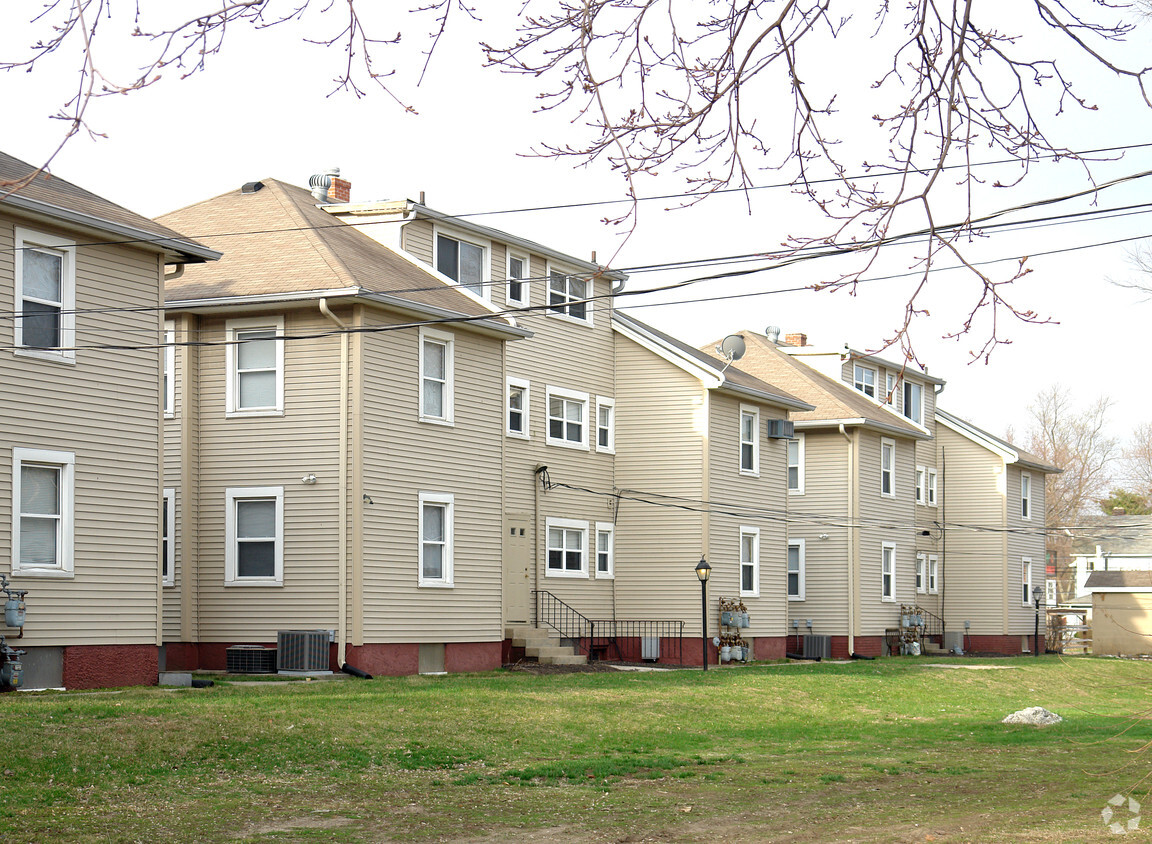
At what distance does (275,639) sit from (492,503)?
503 centimetres

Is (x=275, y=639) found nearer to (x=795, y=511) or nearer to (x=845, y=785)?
(x=845, y=785)

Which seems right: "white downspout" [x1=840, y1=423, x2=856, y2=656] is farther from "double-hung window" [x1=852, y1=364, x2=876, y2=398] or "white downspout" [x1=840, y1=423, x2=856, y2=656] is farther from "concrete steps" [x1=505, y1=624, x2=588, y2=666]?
"concrete steps" [x1=505, y1=624, x2=588, y2=666]

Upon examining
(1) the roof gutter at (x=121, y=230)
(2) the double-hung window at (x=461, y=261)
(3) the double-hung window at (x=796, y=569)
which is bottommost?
(3) the double-hung window at (x=796, y=569)

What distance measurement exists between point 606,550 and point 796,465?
9.85 m

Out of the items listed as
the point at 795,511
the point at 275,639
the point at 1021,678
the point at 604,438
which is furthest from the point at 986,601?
the point at 275,639

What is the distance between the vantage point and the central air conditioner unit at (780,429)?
35.6 meters

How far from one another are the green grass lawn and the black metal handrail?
7.95 metres

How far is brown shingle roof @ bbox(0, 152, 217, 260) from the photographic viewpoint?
1838 cm

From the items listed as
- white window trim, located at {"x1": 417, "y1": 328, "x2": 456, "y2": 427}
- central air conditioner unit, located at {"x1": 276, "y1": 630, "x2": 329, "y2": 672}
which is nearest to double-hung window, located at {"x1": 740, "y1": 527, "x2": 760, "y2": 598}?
white window trim, located at {"x1": 417, "y1": 328, "x2": 456, "y2": 427}

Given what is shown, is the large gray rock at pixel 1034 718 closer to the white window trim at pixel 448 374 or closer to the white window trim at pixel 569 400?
the white window trim at pixel 448 374

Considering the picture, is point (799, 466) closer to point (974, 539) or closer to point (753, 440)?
point (753, 440)

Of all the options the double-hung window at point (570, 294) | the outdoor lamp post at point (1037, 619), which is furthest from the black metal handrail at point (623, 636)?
the outdoor lamp post at point (1037, 619)

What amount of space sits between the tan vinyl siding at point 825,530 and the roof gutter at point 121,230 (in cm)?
2278

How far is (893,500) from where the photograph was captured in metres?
42.2
